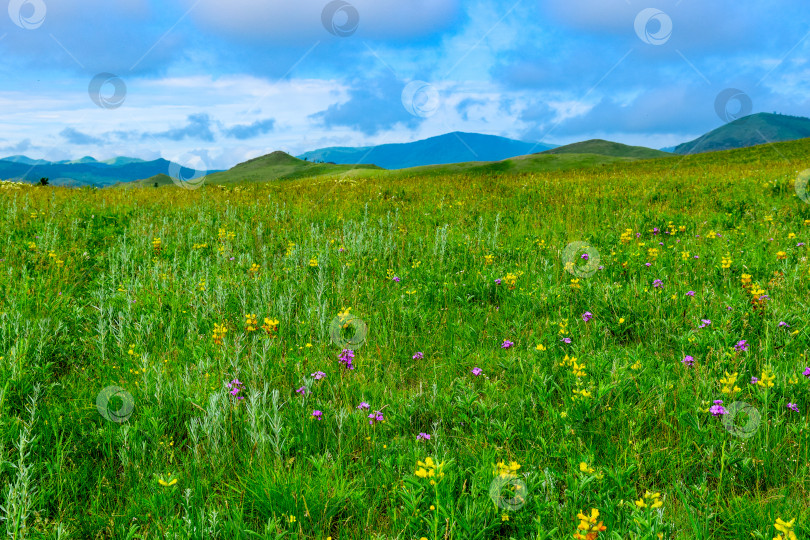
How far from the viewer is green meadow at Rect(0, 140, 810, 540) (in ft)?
7.03

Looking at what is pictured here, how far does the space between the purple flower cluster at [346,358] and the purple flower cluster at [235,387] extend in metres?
0.78

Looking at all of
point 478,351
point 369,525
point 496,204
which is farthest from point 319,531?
point 496,204

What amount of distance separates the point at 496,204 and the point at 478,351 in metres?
7.29

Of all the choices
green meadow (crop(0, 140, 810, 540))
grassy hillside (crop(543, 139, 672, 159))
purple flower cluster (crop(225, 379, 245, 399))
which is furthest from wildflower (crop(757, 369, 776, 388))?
grassy hillside (crop(543, 139, 672, 159))

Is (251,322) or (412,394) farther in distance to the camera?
(251,322)

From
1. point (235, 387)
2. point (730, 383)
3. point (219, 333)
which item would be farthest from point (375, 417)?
Answer: point (730, 383)

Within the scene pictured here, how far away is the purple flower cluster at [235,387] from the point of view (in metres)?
2.96

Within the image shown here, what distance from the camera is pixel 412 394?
3.13 meters

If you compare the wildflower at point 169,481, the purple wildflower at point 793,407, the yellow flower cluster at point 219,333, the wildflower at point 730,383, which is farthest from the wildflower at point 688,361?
the yellow flower cluster at point 219,333

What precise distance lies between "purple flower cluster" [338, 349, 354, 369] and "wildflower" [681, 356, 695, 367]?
2.53 meters

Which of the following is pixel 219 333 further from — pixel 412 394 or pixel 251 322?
pixel 412 394

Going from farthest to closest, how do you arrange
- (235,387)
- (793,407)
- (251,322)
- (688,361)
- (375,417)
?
1. (251,322)
2. (688,361)
3. (235,387)
4. (375,417)
5. (793,407)

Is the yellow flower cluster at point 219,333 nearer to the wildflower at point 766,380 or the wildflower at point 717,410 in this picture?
the wildflower at point 717,410

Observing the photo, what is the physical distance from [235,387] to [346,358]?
0.87 metres
